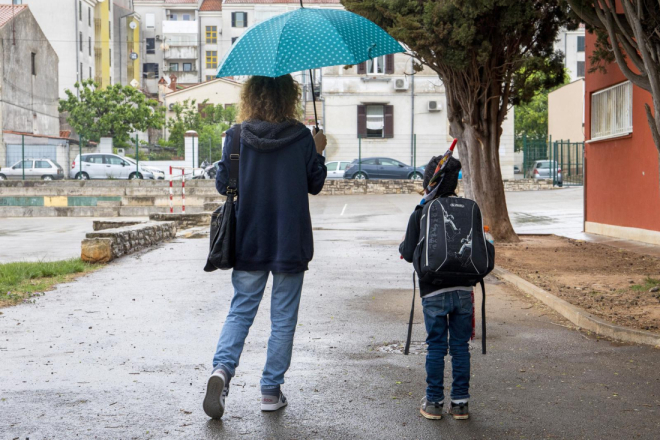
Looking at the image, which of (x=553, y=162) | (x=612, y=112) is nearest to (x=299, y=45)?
(x=612, y=112)

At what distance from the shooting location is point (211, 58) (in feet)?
267

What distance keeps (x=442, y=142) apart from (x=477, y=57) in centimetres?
2866

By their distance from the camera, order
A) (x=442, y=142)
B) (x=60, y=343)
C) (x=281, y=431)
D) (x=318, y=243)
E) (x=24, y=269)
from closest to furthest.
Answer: (x=281, y=431)
(x=60, y=343)
(x=24, y=269)
(x=318, y=243)
(x=442, y=142)

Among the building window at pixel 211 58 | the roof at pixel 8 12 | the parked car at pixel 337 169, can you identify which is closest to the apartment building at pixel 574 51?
the building window at pixel 211 58

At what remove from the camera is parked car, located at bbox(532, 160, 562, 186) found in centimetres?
3716

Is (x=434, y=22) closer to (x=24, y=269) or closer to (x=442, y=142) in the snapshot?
(x=24, y=269)

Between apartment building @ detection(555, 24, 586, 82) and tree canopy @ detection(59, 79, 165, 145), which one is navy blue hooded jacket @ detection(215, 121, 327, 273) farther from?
apartment building @ detection(555, 24, 586, 82)

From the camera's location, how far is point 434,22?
13.5 metres

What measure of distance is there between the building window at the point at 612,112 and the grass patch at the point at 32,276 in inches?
394

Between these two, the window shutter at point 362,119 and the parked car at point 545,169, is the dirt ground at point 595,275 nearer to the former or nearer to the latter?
the parked car at point 545,169

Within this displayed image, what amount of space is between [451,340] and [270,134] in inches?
58.0

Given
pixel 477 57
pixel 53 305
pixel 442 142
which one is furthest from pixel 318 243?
pixel 442 142

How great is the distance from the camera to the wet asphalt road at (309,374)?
4.27m

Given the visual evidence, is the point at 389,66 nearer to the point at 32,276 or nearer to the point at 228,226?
the point at 32,276
